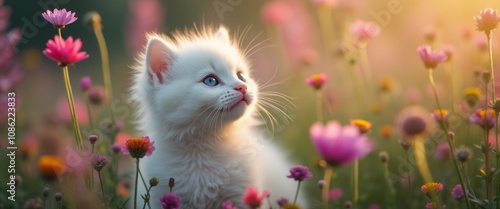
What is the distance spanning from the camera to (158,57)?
2484 mm

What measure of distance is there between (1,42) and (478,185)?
2.88 m

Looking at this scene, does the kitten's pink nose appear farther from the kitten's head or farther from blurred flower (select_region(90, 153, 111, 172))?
blurred flower (select_region(90, 153, 111, 172))

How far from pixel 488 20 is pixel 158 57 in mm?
1442

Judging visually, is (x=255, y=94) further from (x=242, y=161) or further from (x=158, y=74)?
(x=158, y=74)

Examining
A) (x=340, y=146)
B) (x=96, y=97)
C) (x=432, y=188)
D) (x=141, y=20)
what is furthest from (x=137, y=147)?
(x=141, y=20)

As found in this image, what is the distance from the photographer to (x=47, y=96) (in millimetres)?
6465

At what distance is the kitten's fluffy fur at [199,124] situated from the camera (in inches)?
92.0

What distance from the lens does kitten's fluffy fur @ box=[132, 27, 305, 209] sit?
Answer: 7.66ft

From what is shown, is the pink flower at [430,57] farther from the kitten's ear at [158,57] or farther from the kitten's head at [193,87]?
the kitten's ear at [158,57]

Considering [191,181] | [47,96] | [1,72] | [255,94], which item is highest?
[47,96]

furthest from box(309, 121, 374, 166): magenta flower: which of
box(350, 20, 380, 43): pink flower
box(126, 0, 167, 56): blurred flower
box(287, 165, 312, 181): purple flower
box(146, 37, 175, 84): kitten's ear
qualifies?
box(126, 0, 167, 56): blurred flower

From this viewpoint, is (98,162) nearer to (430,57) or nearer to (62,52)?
(62,52)

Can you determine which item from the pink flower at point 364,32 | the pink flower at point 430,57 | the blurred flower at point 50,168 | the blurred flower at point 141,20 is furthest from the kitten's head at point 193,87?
the blurred flower at point 141,20

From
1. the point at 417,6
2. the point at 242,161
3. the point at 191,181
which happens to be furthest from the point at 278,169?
the point at 417,6
